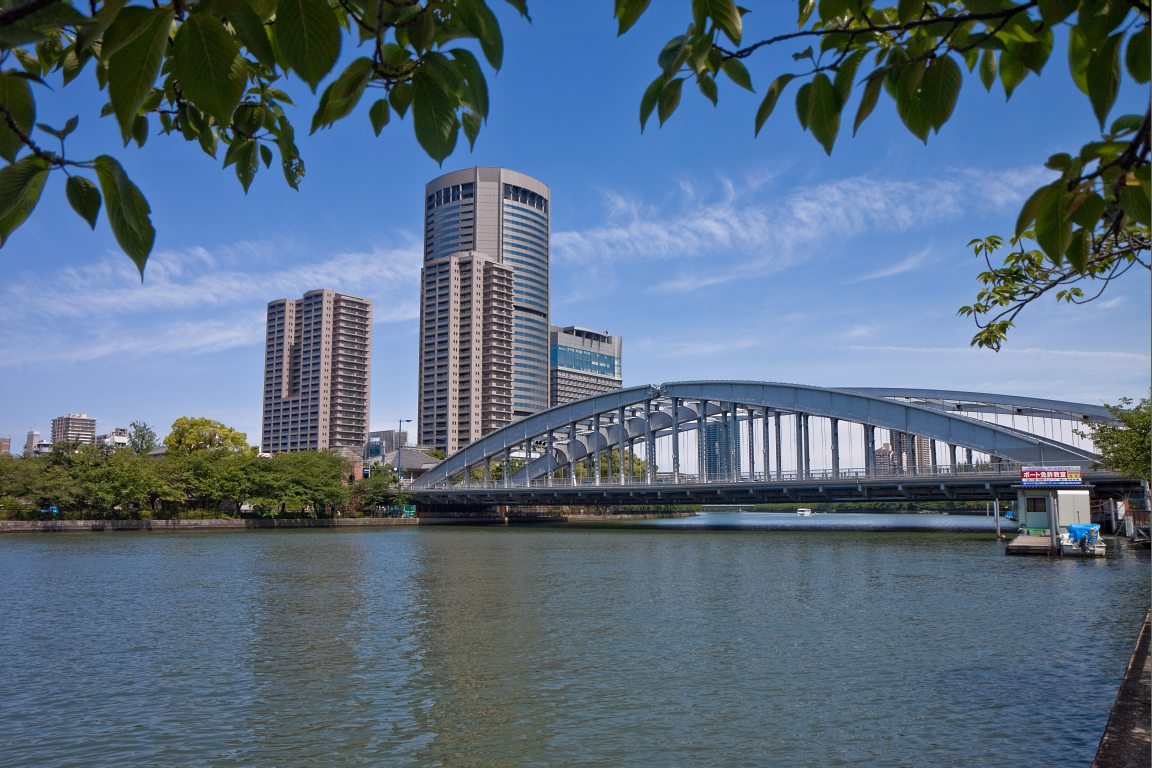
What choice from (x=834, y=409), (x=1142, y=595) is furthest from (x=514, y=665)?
(x=834, y=409)

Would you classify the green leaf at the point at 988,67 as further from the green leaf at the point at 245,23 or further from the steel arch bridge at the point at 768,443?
the steel arch bridge at the point at 768,443

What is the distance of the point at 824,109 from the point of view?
7.62ft

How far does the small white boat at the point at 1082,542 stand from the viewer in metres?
34.3

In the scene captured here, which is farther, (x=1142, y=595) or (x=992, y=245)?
(x=1142, y=595)

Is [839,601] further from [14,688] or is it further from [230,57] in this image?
[230,57]

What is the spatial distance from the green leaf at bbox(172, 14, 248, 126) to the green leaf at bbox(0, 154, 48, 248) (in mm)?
326

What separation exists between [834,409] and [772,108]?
68.6 meters

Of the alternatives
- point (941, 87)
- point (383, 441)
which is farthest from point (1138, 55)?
point (383, 441)

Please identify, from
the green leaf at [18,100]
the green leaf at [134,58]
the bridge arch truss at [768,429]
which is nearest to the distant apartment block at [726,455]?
the bridge arch truss at [768,429]

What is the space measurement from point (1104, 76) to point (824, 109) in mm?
684

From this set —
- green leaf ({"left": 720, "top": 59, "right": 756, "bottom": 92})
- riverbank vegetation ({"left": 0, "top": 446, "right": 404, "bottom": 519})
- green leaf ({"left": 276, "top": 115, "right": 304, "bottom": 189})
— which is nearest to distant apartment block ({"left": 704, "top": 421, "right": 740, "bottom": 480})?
riverbank vegetation ({"left": 0, "top": 446, "right": 404, "bottom": 519})

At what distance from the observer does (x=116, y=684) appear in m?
13.3

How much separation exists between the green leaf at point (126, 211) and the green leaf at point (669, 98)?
4.61 feet

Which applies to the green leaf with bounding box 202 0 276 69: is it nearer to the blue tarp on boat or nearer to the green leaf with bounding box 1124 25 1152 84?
the green leaf with bounding box 1124 25 1152 84
